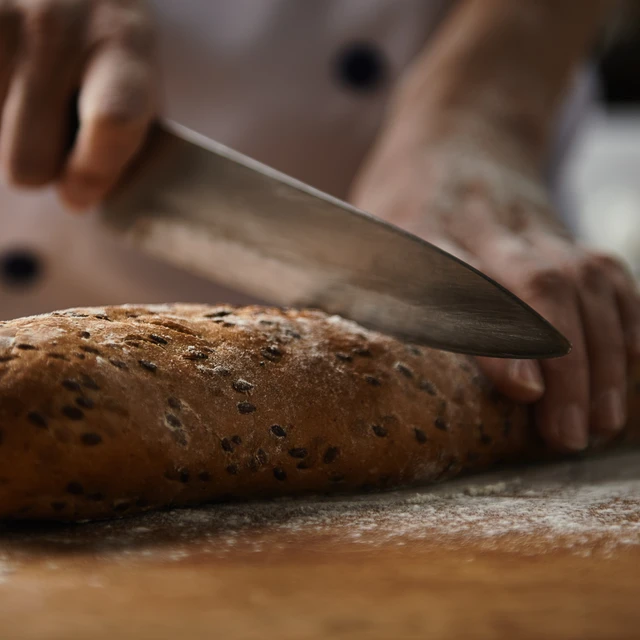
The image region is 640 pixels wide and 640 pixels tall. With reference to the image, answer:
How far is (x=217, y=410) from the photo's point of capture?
86 cm

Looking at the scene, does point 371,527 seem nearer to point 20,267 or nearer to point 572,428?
point 572,428

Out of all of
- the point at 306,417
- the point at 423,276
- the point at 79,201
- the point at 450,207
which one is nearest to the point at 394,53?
the point at 450,207

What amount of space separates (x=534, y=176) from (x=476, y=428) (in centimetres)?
86

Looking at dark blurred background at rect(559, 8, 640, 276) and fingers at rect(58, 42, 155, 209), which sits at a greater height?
dark blurred background at rect(559, 8, 640, 276)

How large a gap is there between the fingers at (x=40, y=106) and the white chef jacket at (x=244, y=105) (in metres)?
0.73

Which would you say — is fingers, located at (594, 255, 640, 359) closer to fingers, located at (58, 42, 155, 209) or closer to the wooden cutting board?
the wooden cutting board

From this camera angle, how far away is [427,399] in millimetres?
1005

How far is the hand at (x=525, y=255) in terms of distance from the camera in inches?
43.6

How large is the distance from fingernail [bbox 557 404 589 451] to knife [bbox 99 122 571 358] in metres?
0.20

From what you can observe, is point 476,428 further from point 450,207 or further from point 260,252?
point 450,207

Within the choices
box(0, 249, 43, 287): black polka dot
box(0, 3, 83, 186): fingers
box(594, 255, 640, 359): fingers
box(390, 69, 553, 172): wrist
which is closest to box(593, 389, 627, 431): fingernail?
box(594, 255, 640, 359): fingers

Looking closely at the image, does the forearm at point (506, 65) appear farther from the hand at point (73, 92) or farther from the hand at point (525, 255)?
the hand at point (73, 92)

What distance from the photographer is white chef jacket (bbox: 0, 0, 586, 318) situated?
207cm

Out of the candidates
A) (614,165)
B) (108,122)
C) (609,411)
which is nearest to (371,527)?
(609,411)
